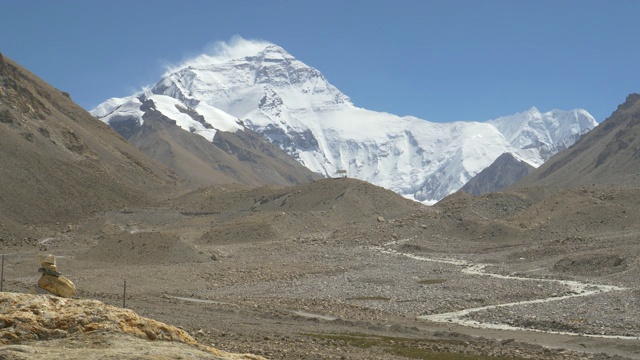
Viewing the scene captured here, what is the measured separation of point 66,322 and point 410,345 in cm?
1860

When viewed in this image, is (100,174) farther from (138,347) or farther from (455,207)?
(138,347)

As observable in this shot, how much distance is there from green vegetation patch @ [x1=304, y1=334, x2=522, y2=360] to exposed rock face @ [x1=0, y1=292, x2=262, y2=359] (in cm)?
1446

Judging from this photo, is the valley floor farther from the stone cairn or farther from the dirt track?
the stone cairn

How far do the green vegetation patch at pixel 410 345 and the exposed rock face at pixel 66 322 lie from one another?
14458mm

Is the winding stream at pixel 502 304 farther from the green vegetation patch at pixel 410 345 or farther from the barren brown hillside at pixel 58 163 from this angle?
the barren brown hillside at pixel 58 163

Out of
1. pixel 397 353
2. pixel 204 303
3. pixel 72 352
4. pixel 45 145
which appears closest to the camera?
pixel 72 352

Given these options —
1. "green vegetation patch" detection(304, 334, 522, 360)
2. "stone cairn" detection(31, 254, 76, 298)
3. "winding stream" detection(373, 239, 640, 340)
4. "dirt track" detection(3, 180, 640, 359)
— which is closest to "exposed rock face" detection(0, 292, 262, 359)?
"stone cairn" detection(31, 254, 76, 298)

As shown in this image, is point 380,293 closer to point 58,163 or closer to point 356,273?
point 356,273

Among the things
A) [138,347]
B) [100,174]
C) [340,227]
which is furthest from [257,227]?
[138,347]

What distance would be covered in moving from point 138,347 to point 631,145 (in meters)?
192

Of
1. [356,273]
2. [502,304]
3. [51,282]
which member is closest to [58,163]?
[356,273]

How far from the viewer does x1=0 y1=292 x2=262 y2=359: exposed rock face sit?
15.6 m

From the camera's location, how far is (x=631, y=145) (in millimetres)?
192125

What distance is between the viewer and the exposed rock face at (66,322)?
15570mm
